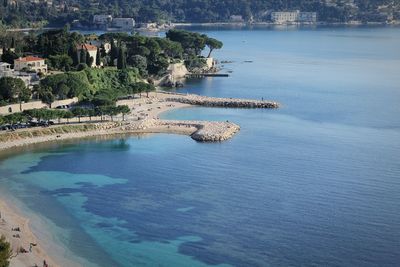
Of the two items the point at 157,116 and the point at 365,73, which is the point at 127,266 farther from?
the point at 365,73

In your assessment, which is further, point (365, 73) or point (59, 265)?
point (365, 73)

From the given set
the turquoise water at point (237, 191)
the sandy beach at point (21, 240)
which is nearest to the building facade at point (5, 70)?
the turquoise water at point (237, 191)

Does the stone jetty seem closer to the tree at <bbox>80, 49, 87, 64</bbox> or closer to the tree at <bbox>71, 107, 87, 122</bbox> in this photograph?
the tree at <bbox>80, 49, 87, 64</bbox>

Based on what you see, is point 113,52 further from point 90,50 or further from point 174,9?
point 174,9

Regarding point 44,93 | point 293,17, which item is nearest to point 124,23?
point 293,17

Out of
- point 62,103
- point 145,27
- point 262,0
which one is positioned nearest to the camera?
point 62,103

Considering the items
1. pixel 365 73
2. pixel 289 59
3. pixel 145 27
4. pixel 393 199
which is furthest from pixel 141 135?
pixel 145 27

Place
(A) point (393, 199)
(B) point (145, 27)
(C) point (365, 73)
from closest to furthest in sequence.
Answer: (A) point (393, 199), (C) point (365, 73), (B) point (145, 27)
